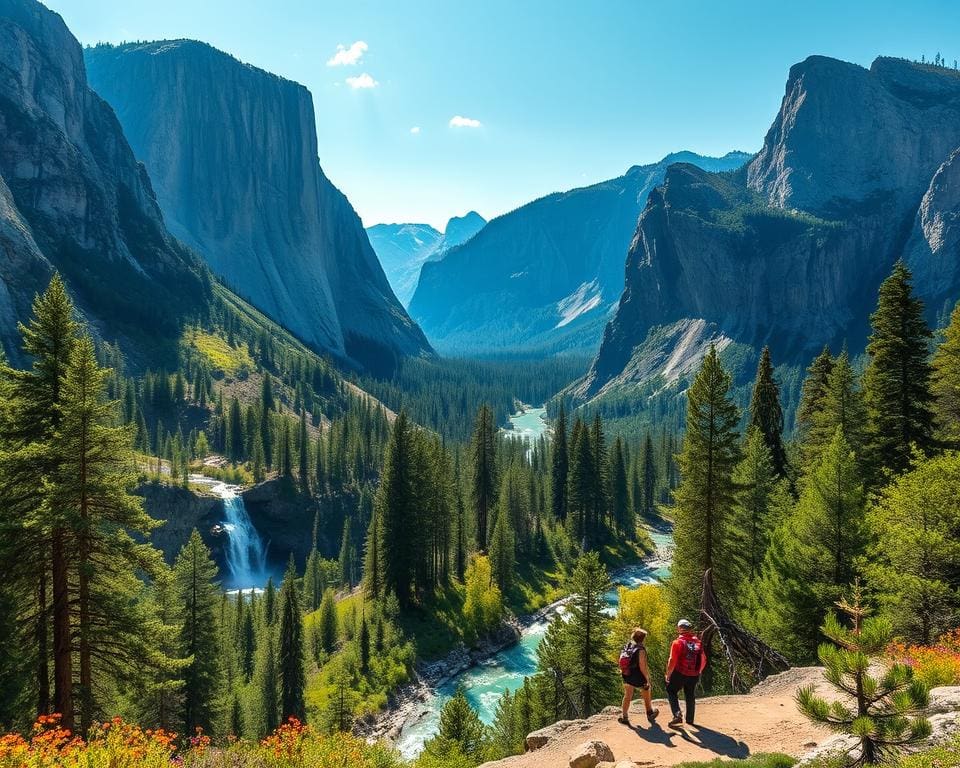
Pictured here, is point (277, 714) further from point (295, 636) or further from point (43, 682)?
point (43, 682)

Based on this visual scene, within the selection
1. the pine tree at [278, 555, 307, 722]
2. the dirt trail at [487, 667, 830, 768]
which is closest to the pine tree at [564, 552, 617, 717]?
the dirt trail at [487, 667, 830, 768]

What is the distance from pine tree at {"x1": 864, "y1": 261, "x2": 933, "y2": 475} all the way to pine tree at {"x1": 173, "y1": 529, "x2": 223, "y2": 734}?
129 feet

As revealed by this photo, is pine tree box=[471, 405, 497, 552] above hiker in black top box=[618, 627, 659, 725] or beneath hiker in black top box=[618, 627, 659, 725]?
beneath

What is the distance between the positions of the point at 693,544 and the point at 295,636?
2793 centimetres

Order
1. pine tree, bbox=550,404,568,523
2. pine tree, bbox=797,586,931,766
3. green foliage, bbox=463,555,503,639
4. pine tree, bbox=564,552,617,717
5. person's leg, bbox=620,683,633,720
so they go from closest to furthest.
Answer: pine tree, bbox=797,586,931,766 → person's leg, bbox=620,683,633,720 → pine tree, bbox=564,552,617,717 → green foliage, bbox=463,555,503,639 → pine tree, bbox=550,404,568,523

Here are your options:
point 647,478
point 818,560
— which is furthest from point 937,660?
point 647,478

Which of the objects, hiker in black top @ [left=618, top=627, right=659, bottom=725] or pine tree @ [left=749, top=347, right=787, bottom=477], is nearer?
hiker in black top @ [left=618, top=627, right=659, bottom=725]

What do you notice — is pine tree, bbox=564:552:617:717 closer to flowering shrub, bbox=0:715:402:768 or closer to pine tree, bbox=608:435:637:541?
flowering shrub, bbox=0:715:402:768

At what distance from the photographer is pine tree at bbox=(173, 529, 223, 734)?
34844 mm

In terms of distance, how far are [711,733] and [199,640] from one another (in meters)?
32.0

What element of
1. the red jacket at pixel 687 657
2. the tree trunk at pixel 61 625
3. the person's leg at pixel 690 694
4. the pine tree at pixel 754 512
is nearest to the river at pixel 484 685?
the pine tree at pixel 754 512

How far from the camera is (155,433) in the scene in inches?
4830

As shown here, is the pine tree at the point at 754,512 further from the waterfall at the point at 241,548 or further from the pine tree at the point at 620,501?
the waterfall at the point at 241,548

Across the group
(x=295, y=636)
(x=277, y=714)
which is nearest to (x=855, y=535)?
(x=295, y=636)
